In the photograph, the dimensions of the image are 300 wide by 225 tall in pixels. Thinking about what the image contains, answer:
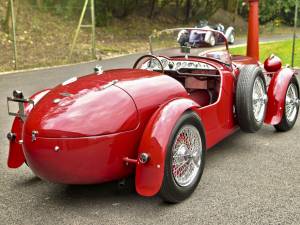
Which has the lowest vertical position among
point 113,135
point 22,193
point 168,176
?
point 22,193

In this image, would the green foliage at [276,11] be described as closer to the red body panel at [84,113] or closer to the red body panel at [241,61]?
the red body panel at [241,61]

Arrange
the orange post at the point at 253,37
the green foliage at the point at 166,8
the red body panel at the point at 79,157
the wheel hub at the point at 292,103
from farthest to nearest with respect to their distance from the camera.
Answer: the green foliage at the point at 166,8 → the orange post at the point at 253,37 → the wheel hub at the point at 292,103 → the red body panel at the point at 79,157

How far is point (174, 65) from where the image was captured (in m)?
5.05

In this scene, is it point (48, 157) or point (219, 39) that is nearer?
point (48, 157)

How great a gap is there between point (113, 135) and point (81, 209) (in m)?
0.69

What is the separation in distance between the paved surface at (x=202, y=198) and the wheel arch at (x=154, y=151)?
0.26m

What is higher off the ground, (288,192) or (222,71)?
(222,71)

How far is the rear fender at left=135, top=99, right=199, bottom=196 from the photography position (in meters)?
3.43

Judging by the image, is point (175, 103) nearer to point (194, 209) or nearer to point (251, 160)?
point (194, 209)

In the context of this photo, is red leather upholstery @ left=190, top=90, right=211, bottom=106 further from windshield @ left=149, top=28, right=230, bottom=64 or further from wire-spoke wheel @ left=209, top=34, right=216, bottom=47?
wire-spoke wheel @ left=209, top=34, right=216, bottom=47

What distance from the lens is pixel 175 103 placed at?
3803mm

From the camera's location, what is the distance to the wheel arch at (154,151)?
3.43m

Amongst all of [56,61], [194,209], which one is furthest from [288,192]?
[56,61]

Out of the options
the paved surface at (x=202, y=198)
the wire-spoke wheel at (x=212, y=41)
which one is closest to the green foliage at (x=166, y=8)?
the wire-spoke wheel at (x=212, y=41)
